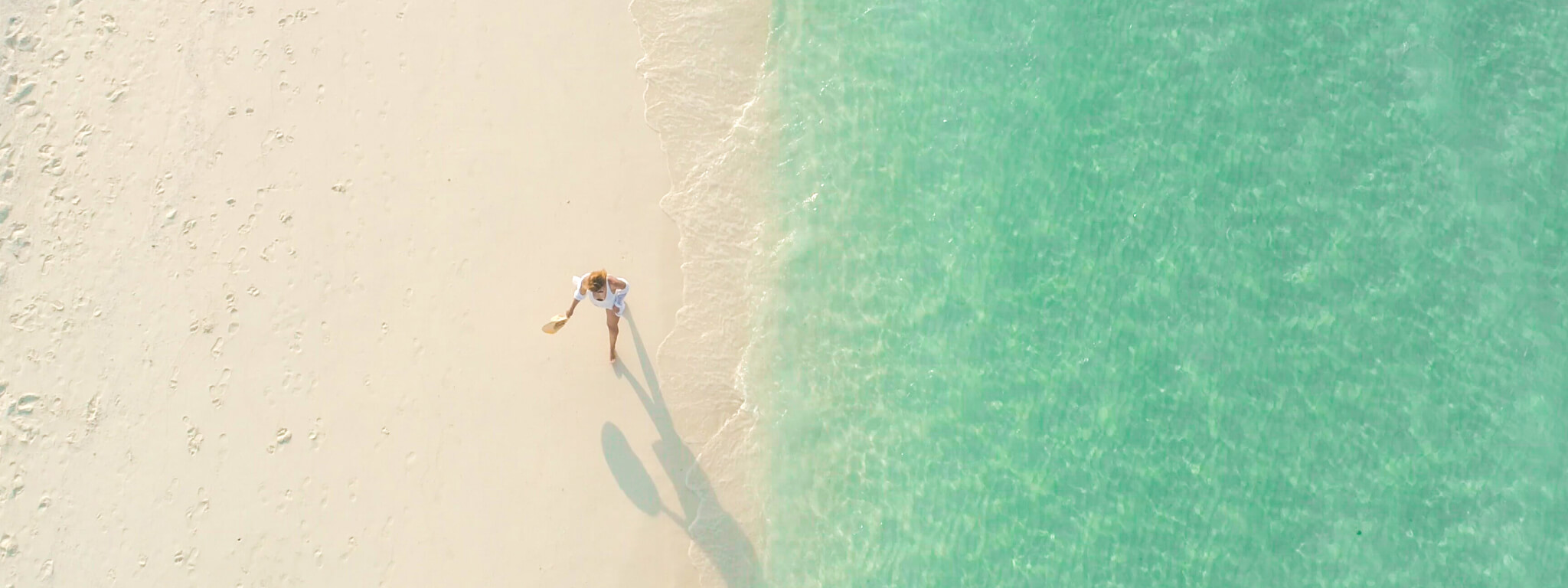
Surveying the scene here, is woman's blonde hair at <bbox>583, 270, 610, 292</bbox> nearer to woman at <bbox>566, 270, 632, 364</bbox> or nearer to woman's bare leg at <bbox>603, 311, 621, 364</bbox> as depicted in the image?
woman at <bbox>566, 270, 632, 364</bbox>

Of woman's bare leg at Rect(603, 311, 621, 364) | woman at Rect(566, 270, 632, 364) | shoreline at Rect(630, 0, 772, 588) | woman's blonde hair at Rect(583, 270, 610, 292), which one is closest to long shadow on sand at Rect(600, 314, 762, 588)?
shoreline at Rect(630, 0, 772, 588)

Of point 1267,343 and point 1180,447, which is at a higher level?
point 1267,343

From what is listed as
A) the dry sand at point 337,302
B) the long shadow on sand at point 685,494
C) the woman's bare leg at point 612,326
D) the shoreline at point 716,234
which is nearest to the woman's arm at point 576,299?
the woman's bare leg at point 612,326

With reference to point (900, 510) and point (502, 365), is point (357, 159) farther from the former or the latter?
point (900, 510)

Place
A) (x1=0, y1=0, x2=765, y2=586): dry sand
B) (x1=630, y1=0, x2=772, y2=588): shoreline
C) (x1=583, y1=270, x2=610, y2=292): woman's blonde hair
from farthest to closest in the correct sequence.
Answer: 1. (x1=630, y1=0, x2=772, y2=588): shoreline
2. (x1=0, y1=0, x2=765, y2=586): dry sand
3. (x1=583, y1=270, x2=610, y2=292): woman's blonde hair

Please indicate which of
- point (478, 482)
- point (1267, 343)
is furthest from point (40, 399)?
point (1267, 343)
